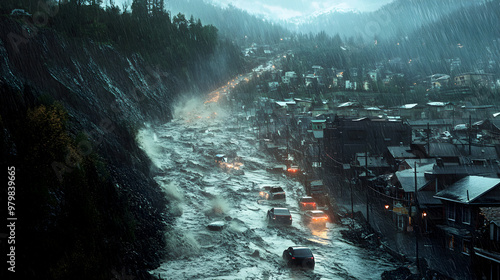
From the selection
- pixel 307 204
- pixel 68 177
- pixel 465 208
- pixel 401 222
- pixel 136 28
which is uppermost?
pixel 136 28

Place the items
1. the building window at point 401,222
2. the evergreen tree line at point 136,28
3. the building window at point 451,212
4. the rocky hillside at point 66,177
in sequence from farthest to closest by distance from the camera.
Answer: the evergreen tree line at point 136,28
the building window at point 401,222
the building window at point 451,212
the rocky hillside at point 66,177

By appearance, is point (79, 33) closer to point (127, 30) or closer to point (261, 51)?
point (127, 30)

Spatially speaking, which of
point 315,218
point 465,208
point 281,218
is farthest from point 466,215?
point 281,218

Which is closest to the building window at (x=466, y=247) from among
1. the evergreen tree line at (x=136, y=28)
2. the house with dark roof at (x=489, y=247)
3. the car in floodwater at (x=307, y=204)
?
the house with dark roof at (x=489, y=247)

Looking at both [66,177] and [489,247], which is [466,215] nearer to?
[489,247]

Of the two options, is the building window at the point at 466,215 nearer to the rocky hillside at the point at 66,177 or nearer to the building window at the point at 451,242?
the building window at the point at 451,242

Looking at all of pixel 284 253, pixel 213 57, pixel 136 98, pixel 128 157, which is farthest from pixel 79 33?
pixel 213 57

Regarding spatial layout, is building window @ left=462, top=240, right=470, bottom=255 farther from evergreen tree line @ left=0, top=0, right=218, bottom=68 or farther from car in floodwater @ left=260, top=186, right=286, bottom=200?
evergreen tree line @ left=0, top=0, right=218, bottom=68
